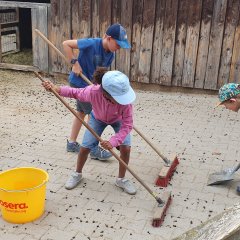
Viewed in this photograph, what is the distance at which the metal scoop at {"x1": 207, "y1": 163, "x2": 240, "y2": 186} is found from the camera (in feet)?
14.8

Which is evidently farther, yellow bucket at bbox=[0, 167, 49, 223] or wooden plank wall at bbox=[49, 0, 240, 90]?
wooden plank wall at bbox=[49, 0, 240, 90]

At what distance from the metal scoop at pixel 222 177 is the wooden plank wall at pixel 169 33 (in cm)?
386

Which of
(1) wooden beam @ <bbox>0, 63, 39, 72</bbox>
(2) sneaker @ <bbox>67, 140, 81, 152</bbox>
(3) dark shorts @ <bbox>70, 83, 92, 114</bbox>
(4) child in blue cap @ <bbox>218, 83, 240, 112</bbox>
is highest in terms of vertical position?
(4) child in blue cap @ <bbox>218, 83, 240, 112</bbox>

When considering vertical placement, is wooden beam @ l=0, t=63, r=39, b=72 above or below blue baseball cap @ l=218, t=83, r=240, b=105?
below

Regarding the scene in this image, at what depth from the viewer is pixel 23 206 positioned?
3602 millimetres

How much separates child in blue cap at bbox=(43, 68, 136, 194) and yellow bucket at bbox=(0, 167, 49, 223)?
581 mm

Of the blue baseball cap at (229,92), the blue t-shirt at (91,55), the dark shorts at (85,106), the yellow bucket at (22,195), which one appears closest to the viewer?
the yellow bucket at (22,195)

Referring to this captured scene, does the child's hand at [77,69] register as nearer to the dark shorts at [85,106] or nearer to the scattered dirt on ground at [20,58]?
the dark shorts at [85,106]

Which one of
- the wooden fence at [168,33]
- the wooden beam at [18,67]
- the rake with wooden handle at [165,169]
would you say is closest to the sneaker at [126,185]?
the rake with wooden handle at [165,169]

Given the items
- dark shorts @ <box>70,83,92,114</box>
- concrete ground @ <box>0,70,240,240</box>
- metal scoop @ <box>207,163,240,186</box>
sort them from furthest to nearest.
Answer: dark shorts @ <box>70,83,92,114</box>
metal scoop @ <box>207,163,240,186</box>
concrete ground @ <box>0,70,240,240</box>

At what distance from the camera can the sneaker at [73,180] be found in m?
4.41

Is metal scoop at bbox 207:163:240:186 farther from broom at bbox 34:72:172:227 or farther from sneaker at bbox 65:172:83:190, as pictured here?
sneaker at bbox 65:172:83:190

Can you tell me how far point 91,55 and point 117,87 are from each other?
1.25 m

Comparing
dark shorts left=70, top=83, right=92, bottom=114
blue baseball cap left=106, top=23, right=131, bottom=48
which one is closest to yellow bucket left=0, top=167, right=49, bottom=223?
dark shorts left=70, top=83, right=92, bottom=114
